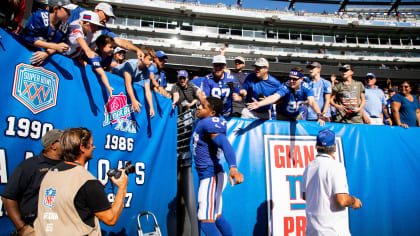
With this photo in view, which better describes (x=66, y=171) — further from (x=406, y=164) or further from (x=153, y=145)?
(x=406, y=164)

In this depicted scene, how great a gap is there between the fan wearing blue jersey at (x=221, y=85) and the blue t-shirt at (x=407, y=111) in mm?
4323

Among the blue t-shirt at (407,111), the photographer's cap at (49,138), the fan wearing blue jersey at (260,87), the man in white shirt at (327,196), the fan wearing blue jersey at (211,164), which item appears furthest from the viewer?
the blue t-shirt at (407,111)

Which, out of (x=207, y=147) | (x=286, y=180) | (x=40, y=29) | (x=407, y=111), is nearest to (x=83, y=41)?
(x=40, y=29)

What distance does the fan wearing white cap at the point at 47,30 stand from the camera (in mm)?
3061

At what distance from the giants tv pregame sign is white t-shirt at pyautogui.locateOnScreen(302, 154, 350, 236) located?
1.27 meters

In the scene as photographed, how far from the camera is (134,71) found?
4344mm

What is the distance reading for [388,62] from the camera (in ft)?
146

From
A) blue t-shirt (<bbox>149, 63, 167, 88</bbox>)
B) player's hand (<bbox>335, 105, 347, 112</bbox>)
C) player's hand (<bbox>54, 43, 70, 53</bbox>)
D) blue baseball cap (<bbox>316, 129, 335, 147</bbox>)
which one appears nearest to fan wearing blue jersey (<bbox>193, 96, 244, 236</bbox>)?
blue baseball cap (<bbox>316, 129, 335, 147</bbox>)

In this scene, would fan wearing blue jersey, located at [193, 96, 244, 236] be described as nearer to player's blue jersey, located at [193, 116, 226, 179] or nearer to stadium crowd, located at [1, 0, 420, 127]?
player's blue jersey, located at [193, 116, 226, 179]

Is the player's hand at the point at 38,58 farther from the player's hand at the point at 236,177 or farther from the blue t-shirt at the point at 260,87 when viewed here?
the blue t-shirt at the point at 260,87

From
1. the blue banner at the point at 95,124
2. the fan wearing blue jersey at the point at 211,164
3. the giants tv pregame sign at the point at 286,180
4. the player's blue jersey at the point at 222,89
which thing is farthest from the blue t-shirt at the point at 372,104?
the blue banner at the point at 95,124

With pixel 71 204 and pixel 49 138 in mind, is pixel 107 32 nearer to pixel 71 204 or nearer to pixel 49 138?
pixel 49 138

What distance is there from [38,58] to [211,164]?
2498 mm

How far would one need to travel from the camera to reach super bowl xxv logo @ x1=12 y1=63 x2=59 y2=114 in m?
2.86
